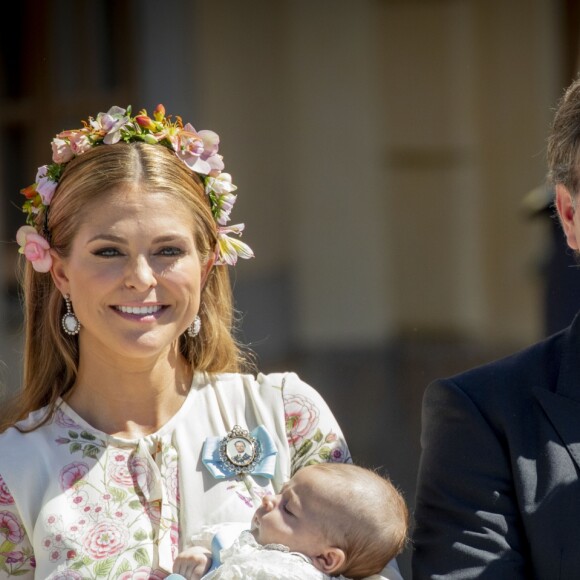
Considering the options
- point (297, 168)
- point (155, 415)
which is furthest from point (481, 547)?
point (297, 168)

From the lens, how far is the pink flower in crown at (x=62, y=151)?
3.02 metres

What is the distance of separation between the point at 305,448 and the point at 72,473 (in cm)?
52

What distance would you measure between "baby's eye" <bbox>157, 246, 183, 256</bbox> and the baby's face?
0.56 metres

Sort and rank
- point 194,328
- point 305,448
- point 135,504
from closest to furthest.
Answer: point 135,504, point 305,448, point 194,328

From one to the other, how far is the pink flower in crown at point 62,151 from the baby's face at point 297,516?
90cm

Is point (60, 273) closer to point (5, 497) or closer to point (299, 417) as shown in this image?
point (5, 497)

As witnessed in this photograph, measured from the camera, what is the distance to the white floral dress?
2801 millimetres

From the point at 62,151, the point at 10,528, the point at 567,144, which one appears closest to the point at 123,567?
the point at 10,528

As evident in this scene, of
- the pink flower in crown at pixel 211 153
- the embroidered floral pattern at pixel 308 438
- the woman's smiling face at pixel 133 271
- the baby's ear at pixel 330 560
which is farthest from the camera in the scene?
the pink flower in crown at pixel 211 153

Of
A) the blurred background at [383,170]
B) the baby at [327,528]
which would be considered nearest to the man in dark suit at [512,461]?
the baby at [327,528]

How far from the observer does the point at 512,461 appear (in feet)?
8.90

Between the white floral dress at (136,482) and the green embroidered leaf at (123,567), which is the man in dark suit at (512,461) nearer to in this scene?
the white floral dress at (136,482)

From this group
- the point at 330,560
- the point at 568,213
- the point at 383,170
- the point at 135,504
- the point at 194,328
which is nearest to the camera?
the point at 330,560

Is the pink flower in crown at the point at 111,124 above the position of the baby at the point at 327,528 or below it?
above
